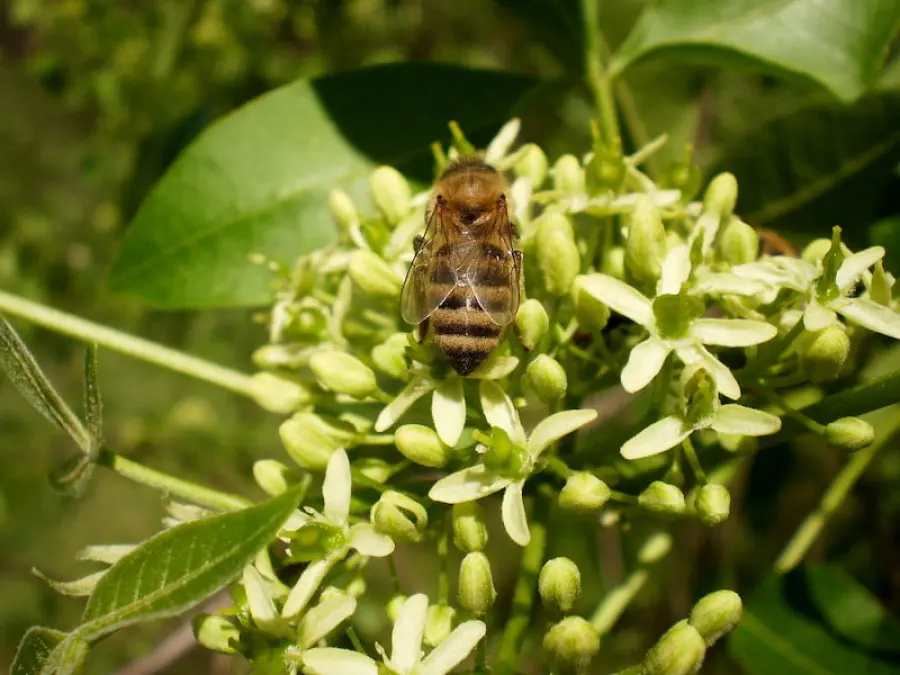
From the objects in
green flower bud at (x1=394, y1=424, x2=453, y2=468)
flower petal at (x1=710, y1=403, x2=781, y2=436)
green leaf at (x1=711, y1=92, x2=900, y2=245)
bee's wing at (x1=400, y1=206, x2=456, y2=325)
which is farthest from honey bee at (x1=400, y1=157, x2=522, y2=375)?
green leaf at (x1=711, y1=92, x2=900, y2=245)

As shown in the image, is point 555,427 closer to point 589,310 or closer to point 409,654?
point 589,310

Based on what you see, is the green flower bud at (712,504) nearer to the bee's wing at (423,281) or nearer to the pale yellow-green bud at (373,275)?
the bee's wing at (423,281)

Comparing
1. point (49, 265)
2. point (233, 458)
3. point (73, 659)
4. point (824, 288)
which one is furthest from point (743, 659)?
point (49, 265)

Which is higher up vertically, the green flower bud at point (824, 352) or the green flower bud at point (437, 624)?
the green flower bud at point (824, 352)

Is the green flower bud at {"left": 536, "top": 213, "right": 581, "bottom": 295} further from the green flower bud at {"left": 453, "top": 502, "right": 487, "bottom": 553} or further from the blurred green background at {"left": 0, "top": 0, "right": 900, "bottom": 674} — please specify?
the blurred green background at {"left": 0, "top": 0, "right": 900, "bottom": 674}

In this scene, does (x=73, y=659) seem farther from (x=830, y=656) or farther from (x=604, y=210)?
(x=830, y=656)

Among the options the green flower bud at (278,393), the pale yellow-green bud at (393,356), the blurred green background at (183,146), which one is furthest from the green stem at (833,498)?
the green flower bud at (278,393)
